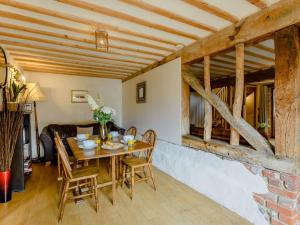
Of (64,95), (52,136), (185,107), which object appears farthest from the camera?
(64,95)

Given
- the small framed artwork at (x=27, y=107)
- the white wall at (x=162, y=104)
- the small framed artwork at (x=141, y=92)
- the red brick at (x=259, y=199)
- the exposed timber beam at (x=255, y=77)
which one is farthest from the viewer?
the small framed artwork at (x=141, y=92)

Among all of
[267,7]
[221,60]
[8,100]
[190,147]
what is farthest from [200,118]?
[8,100]

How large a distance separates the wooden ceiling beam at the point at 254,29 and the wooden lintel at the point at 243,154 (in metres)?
1.26

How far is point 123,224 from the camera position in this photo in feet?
6.18

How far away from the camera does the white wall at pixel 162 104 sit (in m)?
3.07

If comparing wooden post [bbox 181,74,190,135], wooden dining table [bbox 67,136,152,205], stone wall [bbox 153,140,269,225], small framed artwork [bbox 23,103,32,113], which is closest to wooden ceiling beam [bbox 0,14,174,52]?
wooden post [bbox 181,74,190,135]

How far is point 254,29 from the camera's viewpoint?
1874 mm

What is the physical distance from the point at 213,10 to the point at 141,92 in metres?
2.68

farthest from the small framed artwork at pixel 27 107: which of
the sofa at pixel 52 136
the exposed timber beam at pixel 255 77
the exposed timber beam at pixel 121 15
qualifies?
the exposed timber beam at pixel 255 77

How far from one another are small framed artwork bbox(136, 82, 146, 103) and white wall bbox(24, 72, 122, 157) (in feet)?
4.09

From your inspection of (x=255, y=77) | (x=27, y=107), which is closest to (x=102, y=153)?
(x=27, y=107)

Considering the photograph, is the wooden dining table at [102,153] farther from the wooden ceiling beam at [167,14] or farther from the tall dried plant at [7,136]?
the wooden ceiling beam at [167,14]

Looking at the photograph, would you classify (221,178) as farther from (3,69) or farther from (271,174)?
(3,69)

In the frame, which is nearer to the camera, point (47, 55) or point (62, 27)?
point (62, 27)
